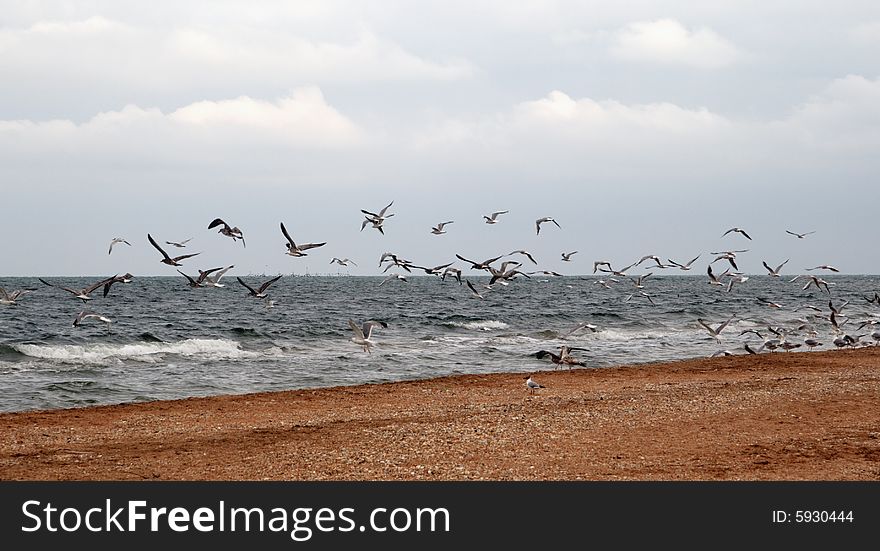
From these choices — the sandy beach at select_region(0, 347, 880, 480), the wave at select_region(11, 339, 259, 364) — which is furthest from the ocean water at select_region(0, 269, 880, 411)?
the sandy beach at select_region(0, 347, 880, 480)

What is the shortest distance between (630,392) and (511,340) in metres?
17.9

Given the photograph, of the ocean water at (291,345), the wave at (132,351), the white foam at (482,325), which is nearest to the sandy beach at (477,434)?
the ocean water at (291,345)

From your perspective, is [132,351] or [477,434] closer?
[477,434]

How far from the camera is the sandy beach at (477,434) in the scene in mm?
10906

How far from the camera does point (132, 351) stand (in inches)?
1191

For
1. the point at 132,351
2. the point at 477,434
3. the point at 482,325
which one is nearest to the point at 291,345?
the point at 132,351

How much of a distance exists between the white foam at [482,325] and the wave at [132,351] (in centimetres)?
1289

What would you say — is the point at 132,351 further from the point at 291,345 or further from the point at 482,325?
the point at 482,325

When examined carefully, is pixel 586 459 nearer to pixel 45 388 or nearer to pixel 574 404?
pixel 574 404

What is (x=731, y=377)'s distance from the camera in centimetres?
2234

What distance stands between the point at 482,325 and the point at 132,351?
18459 millimetres

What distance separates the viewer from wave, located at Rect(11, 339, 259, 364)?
28.3m

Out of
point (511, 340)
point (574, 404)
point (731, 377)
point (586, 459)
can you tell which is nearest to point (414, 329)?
point (511, 340)

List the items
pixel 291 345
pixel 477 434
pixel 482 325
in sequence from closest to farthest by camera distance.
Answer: pixel 477 434, pixel 291 345, pixel 482 325
